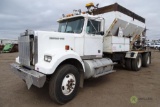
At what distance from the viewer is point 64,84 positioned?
401 cm

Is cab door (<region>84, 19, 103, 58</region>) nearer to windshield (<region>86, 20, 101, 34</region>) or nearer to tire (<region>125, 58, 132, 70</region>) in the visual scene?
windshield (<region>86, 20, 101, 34</region>)

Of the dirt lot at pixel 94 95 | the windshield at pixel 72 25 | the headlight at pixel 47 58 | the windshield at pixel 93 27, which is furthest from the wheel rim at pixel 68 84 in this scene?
the windshield at pixel 93 27

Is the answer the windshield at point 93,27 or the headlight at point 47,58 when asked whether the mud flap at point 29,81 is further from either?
the windshield at point 93,27

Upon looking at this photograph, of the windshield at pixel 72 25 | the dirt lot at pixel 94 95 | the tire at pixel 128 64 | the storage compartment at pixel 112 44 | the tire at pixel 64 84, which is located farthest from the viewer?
the tire at pixel 128 64

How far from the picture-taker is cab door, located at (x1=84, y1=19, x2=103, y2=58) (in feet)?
17.3

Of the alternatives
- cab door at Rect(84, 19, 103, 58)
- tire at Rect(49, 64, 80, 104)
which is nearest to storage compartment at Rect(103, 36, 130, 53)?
cab door at Rect(84, 19, 103, 58)

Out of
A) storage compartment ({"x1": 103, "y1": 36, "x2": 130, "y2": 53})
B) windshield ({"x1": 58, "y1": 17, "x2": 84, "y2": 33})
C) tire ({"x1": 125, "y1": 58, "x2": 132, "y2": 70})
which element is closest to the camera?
windshield ({"x1": 58, "y1": 17, "x2": 84, "y2": 33})

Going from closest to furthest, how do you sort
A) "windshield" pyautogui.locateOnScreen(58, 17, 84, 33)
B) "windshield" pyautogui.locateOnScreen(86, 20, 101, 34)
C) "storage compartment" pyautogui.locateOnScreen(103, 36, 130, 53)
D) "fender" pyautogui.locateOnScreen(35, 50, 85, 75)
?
"fender" pyautogui.locateOnScreen(35, 50, 85, 75), "windshield" pyautogui.locateOnScreen(58, 17, 84, 33), "windshield" pyautogui.locateOnScreen(86, 20, 101, 34), "storage compartment" pyautogui.locateOnScreen(103, 36, 130, 53)

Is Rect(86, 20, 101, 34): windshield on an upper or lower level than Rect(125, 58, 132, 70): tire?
upper

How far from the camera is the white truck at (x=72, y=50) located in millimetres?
3840

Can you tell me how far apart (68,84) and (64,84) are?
0.47ft

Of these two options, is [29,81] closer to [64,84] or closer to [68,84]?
[64,84]

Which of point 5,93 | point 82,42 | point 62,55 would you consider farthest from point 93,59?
point 5,93

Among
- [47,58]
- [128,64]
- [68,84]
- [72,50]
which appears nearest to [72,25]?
[72,50]
